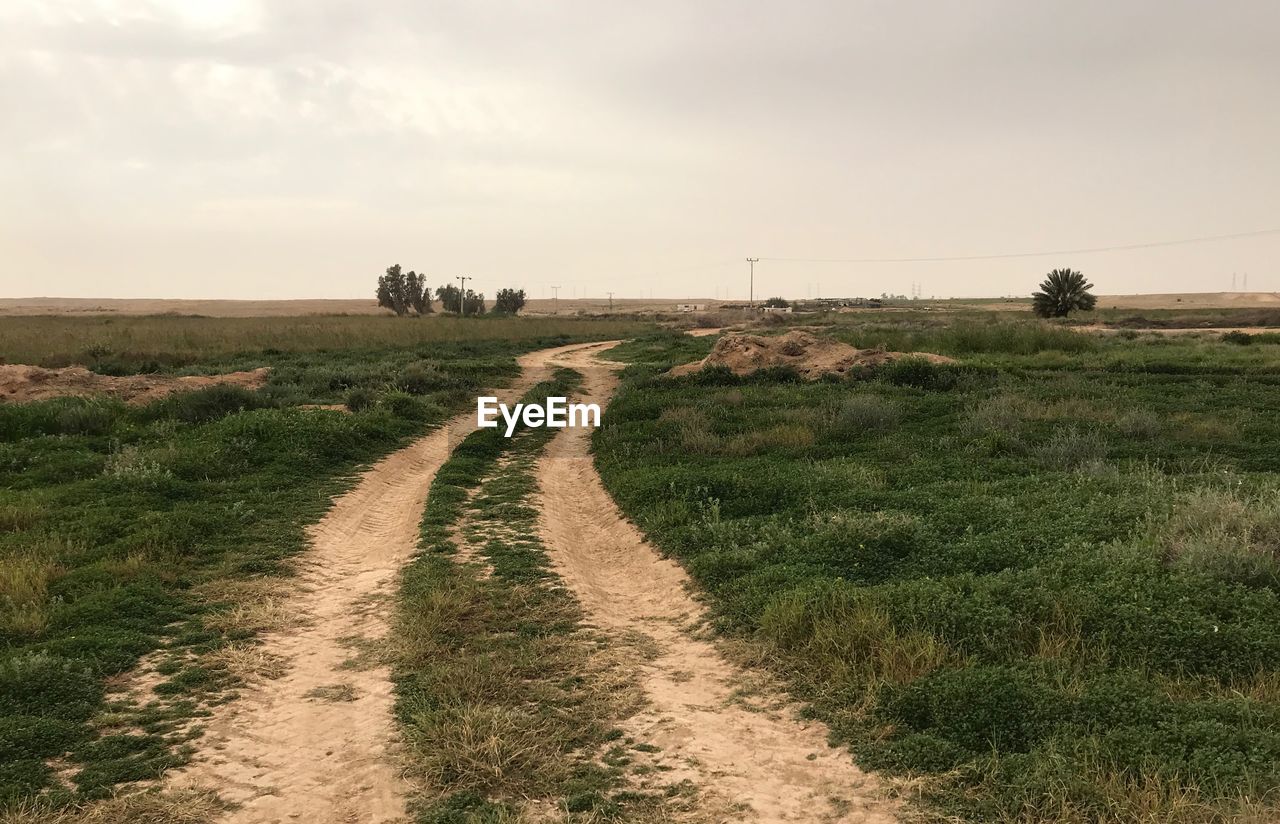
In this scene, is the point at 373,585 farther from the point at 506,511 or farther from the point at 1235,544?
the point at 1235,544

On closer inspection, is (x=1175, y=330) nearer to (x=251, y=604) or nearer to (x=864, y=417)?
(x=864, y=417)

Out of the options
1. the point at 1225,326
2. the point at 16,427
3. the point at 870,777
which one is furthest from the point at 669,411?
the point at 1225,326

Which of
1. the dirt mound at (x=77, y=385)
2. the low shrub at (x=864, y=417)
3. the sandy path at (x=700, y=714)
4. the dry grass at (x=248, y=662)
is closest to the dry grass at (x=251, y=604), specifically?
the dry grass at (x=248, y=662)

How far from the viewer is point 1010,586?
607 centimetres

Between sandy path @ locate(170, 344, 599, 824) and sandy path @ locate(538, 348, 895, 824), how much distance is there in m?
1.72

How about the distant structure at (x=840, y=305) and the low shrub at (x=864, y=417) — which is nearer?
the low shrub at (x=864, y=417)

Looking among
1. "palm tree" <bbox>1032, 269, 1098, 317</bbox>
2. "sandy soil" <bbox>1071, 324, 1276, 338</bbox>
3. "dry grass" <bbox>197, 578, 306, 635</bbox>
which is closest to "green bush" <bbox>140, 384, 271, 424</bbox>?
"dry grass" <bbox>197, 578, 306, 635</bbox>

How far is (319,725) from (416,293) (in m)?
100.0

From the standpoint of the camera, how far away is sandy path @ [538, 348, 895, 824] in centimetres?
410

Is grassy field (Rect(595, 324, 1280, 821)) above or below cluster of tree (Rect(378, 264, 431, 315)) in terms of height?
below

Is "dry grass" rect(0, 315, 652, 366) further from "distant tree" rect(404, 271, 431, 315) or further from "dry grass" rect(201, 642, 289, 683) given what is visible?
"distant tree" rect(404, 271, 431, 315)

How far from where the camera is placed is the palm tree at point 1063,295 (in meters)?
54.9

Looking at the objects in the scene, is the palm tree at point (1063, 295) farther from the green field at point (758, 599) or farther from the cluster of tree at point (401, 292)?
the cluster of tree at point (401, 292)

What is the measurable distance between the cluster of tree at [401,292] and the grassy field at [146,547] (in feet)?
267
